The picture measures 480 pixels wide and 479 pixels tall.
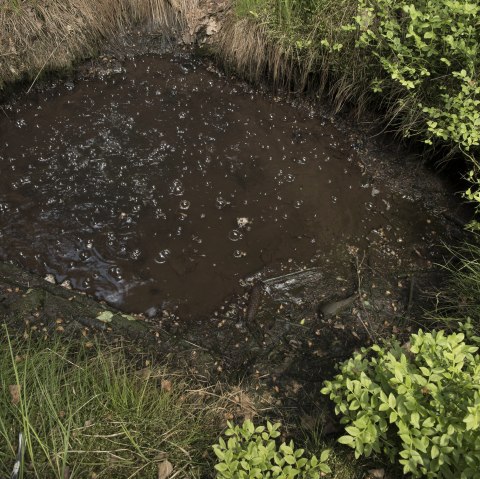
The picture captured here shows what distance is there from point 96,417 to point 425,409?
5.51 ft

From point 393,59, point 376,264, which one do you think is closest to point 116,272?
point 376,264

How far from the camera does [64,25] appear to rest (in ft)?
14.6

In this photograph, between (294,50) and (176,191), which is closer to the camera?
(176,191)

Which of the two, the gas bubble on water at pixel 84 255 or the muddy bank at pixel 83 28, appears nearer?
the gas bubble on water at pixel 84 255

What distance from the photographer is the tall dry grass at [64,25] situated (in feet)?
14.0

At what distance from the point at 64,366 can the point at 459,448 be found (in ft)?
7.00

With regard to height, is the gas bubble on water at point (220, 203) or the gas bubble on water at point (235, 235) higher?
the gas bubble on water at point (220, 203)

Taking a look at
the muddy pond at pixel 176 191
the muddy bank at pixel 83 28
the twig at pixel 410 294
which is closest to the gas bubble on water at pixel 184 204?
the muddy pond at pixel 176 191

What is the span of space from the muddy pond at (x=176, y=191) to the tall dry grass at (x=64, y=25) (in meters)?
0.29

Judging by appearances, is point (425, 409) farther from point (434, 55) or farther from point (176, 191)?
point (434, 55)

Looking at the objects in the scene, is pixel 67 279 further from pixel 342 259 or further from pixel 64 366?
pixel 342 259

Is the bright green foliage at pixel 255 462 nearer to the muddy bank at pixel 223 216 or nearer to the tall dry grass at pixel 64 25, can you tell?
the muddy bank at pixel 223 216

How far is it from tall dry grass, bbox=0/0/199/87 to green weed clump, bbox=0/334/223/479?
9.50 feet

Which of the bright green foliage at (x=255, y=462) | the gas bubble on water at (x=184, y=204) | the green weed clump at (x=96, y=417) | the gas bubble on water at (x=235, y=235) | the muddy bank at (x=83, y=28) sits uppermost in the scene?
the muddy bank at (x=83, y=28)
